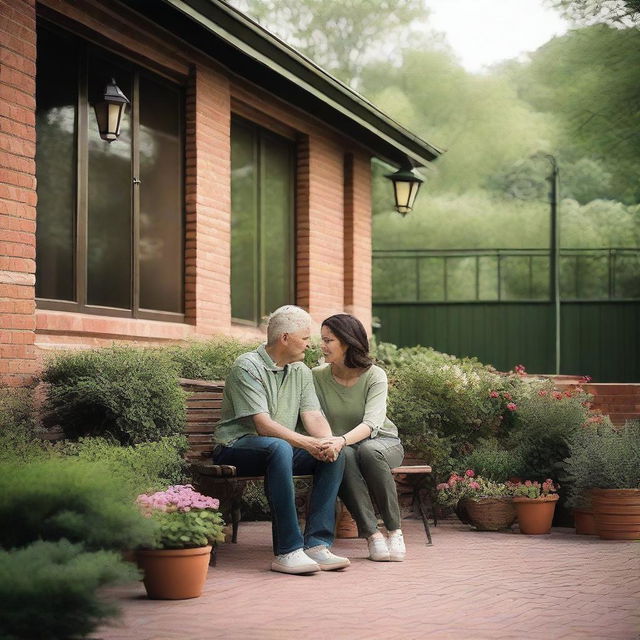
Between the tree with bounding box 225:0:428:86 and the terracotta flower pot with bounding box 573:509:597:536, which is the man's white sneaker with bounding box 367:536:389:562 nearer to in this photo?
the terracotta flower pot with bounding box 573:509:597:536

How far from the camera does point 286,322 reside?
6852mm

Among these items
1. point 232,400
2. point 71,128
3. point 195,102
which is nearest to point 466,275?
point 195,102

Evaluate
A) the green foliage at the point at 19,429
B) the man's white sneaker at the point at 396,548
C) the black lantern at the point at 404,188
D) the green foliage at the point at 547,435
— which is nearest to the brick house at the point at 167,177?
the green foliage at the point at 19,429

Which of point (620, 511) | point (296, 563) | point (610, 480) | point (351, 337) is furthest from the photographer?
point (610, 480)

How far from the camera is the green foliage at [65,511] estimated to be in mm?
4496

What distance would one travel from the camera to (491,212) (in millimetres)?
29344

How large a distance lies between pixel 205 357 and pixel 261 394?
106 inches

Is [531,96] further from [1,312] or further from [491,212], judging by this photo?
[1,312]

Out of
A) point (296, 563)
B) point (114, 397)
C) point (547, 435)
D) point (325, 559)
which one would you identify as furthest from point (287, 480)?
point (547, 435)

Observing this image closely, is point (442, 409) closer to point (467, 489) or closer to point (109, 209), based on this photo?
point (467, 489)

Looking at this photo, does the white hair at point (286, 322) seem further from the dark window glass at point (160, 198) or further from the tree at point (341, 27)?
the tree at point (341, 27)

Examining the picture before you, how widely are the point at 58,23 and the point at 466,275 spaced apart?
18.9 m

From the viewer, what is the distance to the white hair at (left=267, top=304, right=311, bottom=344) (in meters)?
6.86

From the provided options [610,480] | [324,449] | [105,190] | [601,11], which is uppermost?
[601,11]
